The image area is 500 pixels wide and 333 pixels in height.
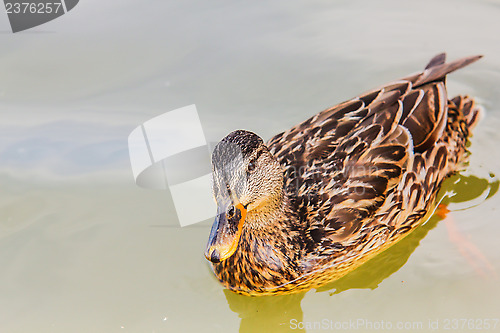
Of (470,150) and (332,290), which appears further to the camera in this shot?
(470,150)

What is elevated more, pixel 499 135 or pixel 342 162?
pixel 342 162

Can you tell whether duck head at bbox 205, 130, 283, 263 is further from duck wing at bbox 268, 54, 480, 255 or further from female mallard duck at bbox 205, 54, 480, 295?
duck wing at bbox 268, 54, 480, 255

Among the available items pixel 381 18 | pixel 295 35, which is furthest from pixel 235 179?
pixel 381 18

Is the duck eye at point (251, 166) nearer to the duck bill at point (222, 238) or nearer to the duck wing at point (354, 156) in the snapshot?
the duck bill at point (222, 238)

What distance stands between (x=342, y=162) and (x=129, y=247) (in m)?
1.91

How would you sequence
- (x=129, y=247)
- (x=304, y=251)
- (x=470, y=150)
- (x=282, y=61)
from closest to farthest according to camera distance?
(x=304, y=251)
(x=129, y=247)
(x=470, y=150)
(x=282, y=61)

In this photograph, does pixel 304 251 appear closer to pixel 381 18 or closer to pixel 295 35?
pixel 295 35

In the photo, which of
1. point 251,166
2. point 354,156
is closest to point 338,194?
point 354,156

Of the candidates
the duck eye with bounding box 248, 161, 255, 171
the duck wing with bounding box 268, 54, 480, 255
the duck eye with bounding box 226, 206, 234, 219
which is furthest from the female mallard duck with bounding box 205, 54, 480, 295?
the duck eye with bounding box 226, 206, 234, 219

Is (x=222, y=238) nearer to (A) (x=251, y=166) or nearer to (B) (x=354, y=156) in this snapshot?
(A) (x=251, y=166)

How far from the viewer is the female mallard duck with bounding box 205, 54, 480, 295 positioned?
13.9 ft

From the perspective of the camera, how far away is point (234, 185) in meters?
3.65

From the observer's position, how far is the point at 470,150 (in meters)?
5.44

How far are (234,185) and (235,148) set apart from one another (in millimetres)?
249
